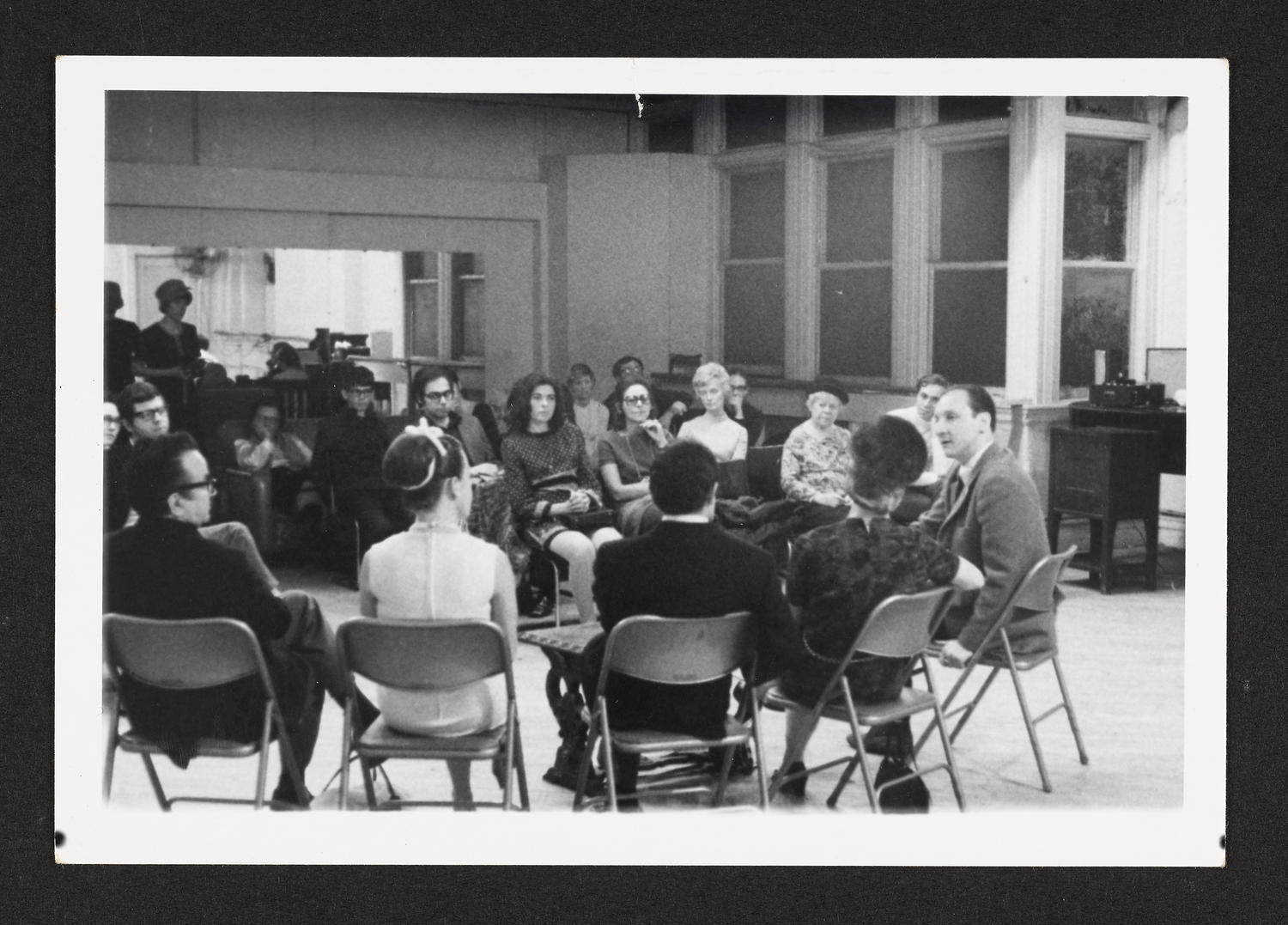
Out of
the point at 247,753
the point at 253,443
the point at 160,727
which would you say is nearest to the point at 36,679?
the point at 160,727

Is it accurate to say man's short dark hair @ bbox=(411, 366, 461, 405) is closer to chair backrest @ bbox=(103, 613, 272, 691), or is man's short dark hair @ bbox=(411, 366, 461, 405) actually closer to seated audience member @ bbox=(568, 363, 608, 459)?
seated audience member @ bbox=(568, 363, 608, 459)

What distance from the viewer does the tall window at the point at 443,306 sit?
14.0 ft

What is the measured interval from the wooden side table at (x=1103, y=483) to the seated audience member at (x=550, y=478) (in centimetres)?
145

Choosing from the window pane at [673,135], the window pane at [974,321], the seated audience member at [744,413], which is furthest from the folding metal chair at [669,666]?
the window pane at [974,321]

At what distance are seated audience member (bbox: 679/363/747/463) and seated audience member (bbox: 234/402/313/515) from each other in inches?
41.9

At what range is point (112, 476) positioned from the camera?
3.49 m

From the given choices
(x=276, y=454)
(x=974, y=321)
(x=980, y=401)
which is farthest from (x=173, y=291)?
(x=974, y=321)

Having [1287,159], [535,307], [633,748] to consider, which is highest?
[1287,159]

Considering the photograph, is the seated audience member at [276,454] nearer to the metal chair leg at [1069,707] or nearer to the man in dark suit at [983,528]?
the man in dark suit at [983,528]

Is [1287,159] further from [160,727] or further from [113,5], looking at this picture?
[160,727]

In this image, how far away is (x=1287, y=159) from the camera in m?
3.46

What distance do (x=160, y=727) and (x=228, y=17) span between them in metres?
1.71

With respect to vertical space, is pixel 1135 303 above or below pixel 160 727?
above

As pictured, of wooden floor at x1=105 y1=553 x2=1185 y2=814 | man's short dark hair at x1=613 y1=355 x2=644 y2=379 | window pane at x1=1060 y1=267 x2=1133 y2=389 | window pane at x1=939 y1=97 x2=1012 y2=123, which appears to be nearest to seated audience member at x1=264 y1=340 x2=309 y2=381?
wooden floor at x1=105 y1=553 x2=1185 y2=814
